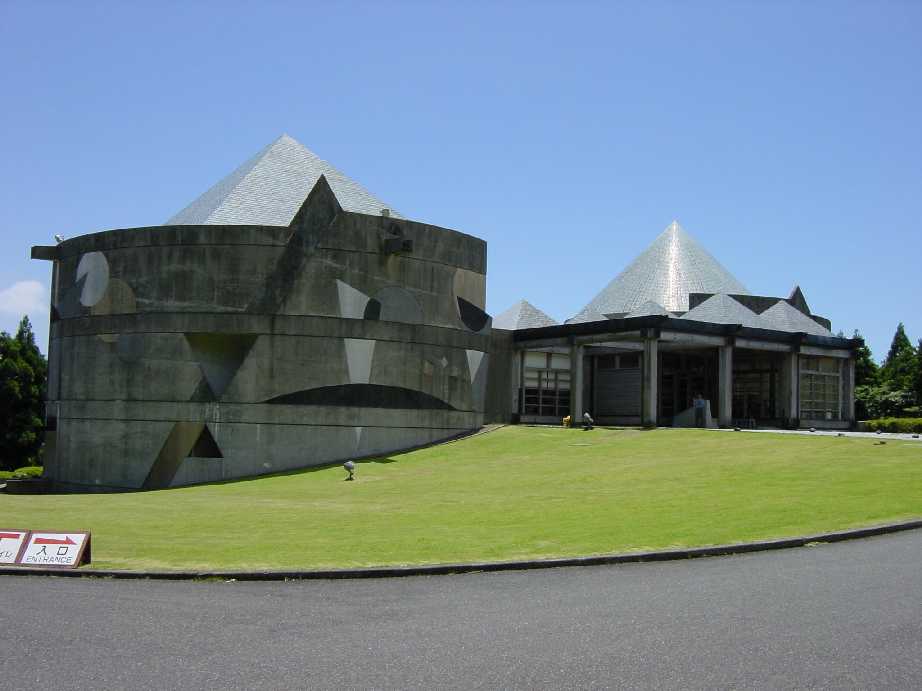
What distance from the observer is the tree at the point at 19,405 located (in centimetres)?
6844

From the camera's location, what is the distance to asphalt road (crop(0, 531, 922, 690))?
27.3ft

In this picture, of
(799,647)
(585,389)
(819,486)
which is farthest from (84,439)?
(799,647)

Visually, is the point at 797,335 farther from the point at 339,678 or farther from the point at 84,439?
the point at 339,678

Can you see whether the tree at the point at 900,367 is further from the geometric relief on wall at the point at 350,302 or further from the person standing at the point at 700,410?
the geometric relief on wall at the point at 350,302

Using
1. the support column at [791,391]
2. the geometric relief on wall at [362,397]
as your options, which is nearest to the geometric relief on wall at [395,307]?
the geometric relief on wall at [362,397]

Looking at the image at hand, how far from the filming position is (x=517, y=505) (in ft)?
76.4

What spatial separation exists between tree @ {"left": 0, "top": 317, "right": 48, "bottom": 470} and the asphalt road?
197 feet

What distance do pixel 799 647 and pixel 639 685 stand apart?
2069 millimetres

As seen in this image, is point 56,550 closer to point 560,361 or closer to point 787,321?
point 560,361

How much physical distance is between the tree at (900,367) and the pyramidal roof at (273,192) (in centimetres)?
5507

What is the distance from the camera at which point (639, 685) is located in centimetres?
801

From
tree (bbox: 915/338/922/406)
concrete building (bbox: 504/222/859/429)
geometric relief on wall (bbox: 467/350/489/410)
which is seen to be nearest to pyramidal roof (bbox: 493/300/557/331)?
concrete building (bbox: 504/222/859/429)

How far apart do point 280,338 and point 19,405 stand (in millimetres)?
38541

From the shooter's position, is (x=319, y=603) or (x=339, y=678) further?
(x=319, y=603)
